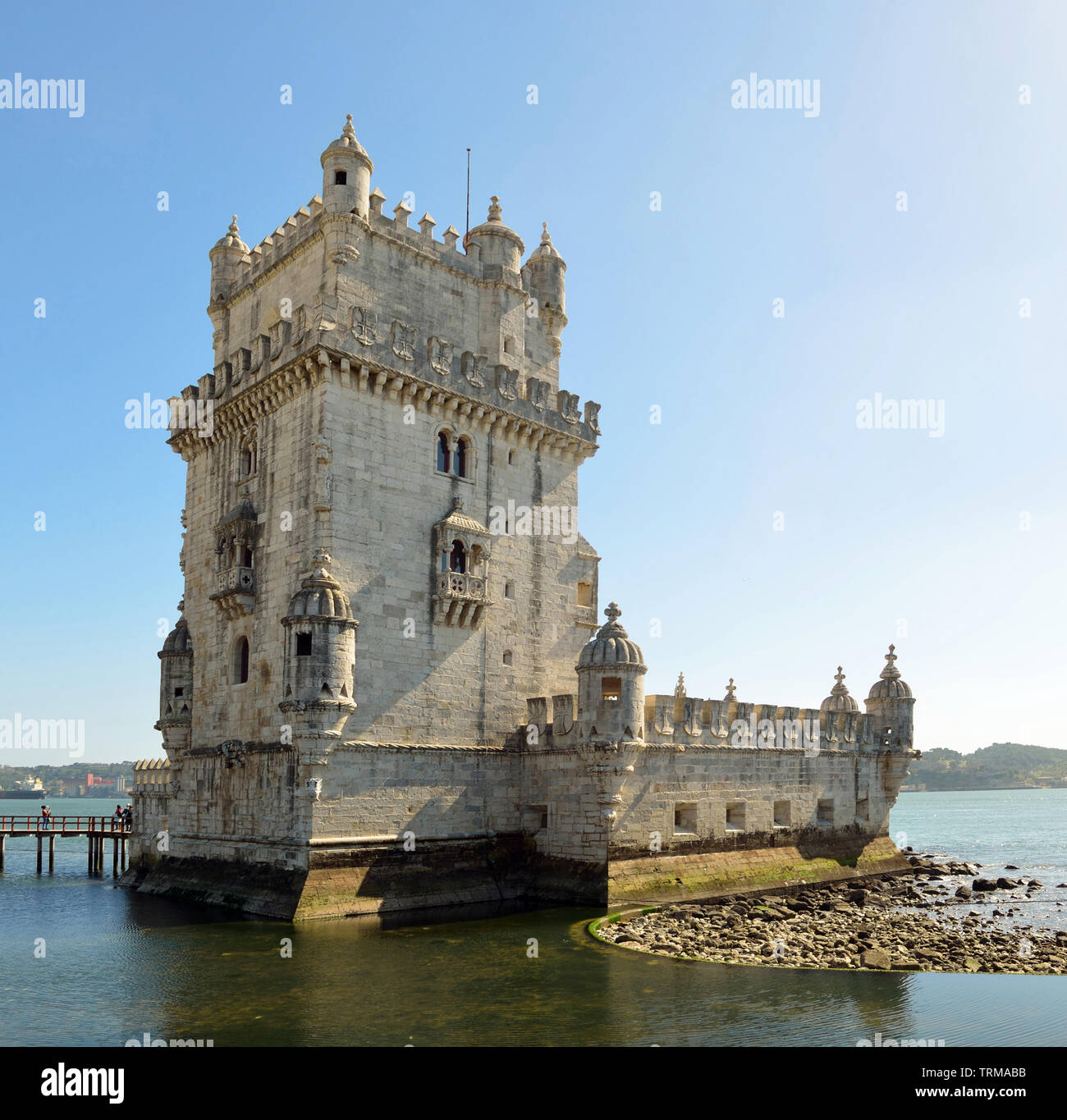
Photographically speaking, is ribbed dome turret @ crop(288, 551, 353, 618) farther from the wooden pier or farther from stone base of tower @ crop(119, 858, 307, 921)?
the wooden pier

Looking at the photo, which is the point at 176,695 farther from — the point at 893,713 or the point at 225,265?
the point at 893,713

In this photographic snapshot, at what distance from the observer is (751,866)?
1307 inches

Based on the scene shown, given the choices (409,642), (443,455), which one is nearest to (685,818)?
(409,642)

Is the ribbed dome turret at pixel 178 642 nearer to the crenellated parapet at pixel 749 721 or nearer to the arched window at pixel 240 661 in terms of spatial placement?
the arched window at pixel 240 661

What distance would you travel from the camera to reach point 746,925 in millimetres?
26484

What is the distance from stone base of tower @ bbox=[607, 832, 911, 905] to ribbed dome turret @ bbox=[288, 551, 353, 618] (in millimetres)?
10816

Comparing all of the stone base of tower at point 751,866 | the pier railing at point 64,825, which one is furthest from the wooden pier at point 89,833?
the stone base of tower at point 751,866

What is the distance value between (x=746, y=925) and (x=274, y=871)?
1294 cm

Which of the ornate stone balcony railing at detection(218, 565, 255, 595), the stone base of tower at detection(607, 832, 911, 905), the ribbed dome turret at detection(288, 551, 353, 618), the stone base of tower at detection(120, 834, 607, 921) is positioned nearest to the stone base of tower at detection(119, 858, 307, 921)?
the stone base of tower at detection(120, 834, 607, 921)

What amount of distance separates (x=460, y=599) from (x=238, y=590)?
6882 mm

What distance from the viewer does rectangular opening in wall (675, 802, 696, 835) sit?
32.0 meters

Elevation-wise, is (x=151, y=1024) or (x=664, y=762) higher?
(x=664, y=762)
